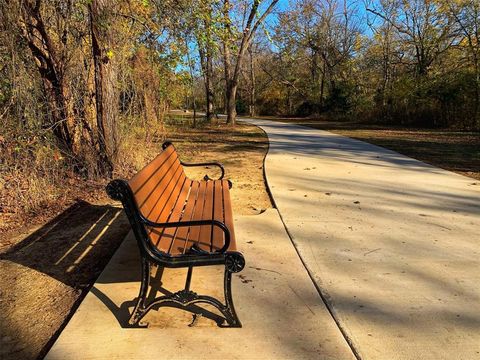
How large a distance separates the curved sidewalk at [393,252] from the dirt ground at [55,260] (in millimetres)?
1108

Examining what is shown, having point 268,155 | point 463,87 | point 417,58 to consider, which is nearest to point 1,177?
point 268,155

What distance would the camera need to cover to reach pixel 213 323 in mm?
2750

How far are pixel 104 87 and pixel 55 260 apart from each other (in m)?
3.35

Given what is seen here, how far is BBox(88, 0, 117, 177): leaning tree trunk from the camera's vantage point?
597 centimetres

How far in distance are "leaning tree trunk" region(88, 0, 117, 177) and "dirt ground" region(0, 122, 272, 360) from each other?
59cm

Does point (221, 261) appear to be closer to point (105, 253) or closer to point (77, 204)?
point (105, 253)

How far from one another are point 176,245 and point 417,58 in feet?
88.0

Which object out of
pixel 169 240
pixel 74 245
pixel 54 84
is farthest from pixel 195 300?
pixel 54 84

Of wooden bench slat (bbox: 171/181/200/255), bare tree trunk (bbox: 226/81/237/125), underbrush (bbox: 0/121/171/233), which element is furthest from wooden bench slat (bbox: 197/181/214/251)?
bare tree trunk (bbox: 226/81/237/125)

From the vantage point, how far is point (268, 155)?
1026 cm

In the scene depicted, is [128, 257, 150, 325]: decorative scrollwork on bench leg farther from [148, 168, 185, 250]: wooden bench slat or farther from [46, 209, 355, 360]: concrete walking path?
[148, 168, 185, 250]: wooden bench slat

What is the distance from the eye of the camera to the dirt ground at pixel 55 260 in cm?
275

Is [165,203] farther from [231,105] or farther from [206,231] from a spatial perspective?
[231,105]

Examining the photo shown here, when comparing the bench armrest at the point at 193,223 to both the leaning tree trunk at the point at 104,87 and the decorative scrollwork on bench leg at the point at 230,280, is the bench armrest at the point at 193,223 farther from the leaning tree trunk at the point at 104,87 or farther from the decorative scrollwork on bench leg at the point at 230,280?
the leaning tree trunk at the point at 104,87
